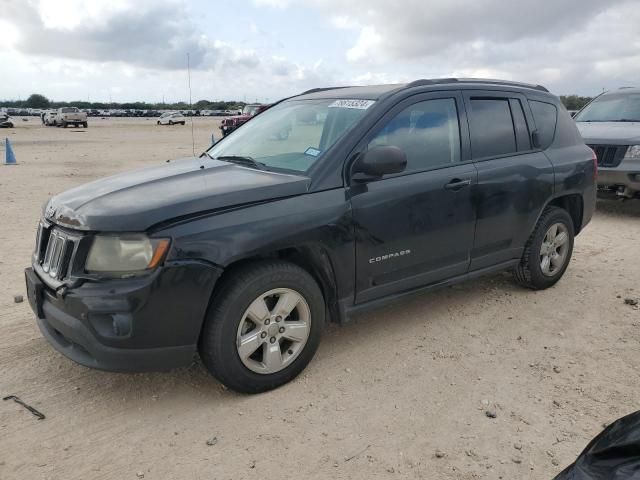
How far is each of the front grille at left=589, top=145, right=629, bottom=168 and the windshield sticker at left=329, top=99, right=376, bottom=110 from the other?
585 centimetres

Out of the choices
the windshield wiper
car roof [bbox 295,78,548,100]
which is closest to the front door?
car roof [bbox 295,78,548,100]

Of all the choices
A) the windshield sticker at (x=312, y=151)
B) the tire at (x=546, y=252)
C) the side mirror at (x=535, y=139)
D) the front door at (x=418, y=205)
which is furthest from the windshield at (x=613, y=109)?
the windshield sticker at (x=312, y=151)

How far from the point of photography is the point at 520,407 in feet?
10.3

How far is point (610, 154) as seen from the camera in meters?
8.12

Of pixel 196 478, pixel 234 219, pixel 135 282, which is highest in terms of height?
pixel 234 219

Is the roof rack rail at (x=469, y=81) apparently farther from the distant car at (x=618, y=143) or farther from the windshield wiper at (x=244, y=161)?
the distant car at (x=618, y=143)

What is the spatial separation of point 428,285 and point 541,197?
4.86 ft

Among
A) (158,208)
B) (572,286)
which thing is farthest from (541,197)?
(158,208)

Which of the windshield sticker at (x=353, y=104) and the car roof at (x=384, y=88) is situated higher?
the car roof at (x=384, y=88)

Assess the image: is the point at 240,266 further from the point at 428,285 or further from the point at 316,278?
the point at 428,285

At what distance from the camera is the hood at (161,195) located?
2.89 metres

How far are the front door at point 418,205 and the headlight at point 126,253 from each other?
4.24 ft

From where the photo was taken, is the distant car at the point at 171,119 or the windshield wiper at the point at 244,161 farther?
the distant car at the point at 171,119

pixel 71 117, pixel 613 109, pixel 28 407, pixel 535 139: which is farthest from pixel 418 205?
pixel 71 117
